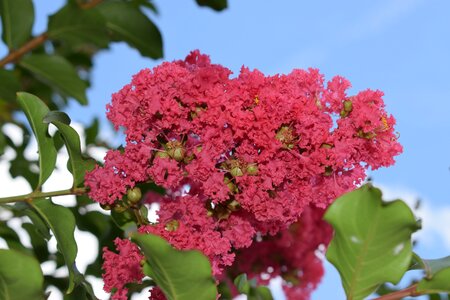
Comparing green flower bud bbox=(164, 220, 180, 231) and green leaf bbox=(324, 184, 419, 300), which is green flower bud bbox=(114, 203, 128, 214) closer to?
green flower bud bbox=(164, 220, 180, 231)

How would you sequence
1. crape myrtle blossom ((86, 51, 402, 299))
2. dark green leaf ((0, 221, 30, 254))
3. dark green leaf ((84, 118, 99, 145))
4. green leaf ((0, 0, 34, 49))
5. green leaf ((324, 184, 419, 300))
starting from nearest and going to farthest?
green leaf ((324, 184, 419, 300)), crape myrtle blossom ((86, 51, 402, 299)), dark green leaf ((0, 221, 30, 254)), green leaf ((0, 0, 34, 49)), dark green leaf ((84, 118, 99, 145))

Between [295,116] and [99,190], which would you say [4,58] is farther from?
[295,116]

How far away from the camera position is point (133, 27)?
2629 mm

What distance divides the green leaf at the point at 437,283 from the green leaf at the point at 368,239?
0.26ft

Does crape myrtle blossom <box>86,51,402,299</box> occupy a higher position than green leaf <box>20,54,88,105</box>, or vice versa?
green leaf <box>20,54,88,105</box>

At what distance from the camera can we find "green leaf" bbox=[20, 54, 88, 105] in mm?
2557

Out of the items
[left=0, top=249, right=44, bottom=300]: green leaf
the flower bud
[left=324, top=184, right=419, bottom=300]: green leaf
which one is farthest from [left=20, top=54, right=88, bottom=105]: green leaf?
[left=324, top=184, right=419, bottom=300]: green leaf

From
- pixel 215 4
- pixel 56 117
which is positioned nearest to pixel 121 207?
pixel 56 117

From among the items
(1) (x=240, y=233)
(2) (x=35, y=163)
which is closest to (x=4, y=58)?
(2) (x=35, y=163)

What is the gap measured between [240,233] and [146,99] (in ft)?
1.24

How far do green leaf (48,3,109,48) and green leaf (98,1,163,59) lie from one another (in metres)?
0.08

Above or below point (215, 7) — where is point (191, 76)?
below

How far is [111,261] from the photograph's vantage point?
5.64 ft

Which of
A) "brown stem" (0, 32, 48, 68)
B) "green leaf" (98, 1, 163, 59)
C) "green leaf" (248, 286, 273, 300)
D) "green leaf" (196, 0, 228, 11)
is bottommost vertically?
"green leaf" (248, 286, 273, 300)
